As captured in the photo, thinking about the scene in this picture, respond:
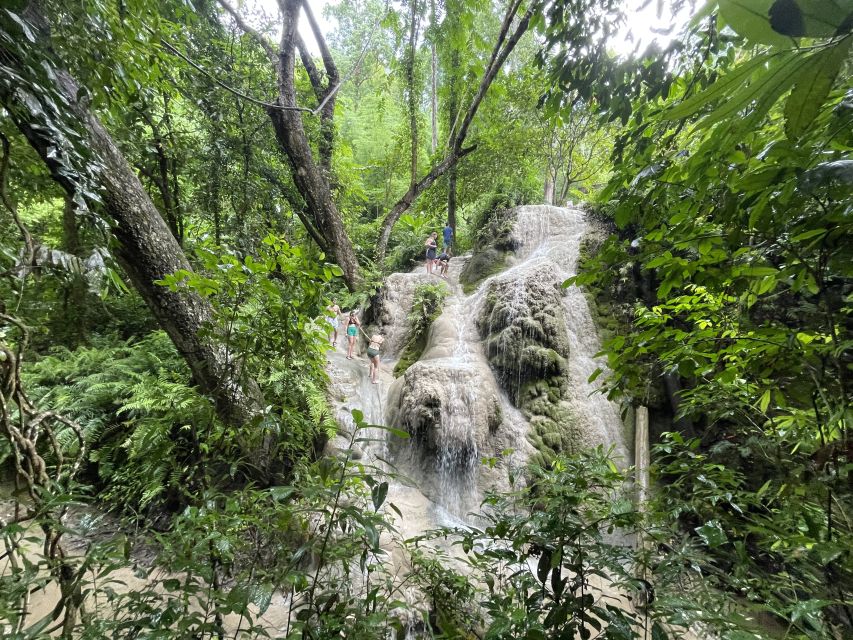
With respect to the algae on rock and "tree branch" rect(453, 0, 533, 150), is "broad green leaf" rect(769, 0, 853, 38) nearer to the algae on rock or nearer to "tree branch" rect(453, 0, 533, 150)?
the algae on rock

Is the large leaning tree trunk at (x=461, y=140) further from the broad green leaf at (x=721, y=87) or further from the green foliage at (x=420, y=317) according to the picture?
the broad green leaf at (x=721, y=87)

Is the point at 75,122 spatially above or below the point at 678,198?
above

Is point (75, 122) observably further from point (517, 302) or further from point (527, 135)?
point (527, 135)

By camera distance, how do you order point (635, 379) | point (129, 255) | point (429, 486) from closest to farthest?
1. point (635, 379)
2. point (129, 255)
3. point (429, 486)

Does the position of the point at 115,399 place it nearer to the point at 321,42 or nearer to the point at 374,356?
the point at 374,356

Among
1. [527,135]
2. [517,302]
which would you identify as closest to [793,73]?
[517,302]

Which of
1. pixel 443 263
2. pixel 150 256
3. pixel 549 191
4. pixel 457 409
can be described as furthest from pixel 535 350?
pixel 549 191

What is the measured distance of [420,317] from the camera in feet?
27.6

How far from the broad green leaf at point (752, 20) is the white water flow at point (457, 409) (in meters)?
3.78

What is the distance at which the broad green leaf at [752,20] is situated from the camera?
420 mm

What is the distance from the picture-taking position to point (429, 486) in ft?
17.0

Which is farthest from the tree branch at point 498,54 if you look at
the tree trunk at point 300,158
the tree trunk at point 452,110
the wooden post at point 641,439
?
the wooden post at point 641,439

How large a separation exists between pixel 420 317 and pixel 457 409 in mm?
3189

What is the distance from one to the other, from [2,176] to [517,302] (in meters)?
6.91
